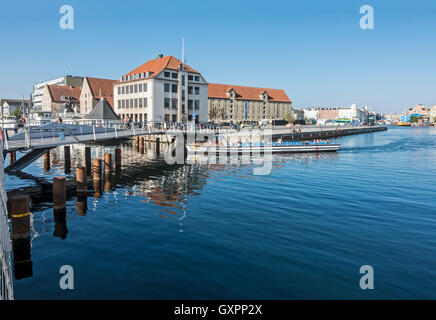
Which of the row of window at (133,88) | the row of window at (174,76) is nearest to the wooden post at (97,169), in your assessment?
the row of window at (133,88)

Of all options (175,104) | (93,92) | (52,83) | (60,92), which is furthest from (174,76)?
(52,83)

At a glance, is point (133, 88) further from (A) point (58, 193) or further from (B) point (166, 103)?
(A) point (58, 193)

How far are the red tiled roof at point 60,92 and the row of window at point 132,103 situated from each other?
147 feet

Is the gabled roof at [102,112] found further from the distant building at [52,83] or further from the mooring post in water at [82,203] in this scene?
the distant building at [52,83]

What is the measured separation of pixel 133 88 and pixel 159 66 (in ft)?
28.7

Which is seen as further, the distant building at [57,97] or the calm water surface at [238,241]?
the distant building at [57,97]

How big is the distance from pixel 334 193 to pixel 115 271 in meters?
17.4

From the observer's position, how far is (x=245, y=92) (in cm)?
12862

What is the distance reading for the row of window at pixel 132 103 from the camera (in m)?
74.4

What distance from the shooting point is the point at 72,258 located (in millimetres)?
12516

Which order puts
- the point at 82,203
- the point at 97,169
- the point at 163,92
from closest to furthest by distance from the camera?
the point at 82,203 → the point at 97,169 → the point at 163,92

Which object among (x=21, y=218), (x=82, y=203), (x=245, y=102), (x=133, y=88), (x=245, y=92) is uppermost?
(x=245, y=92)
